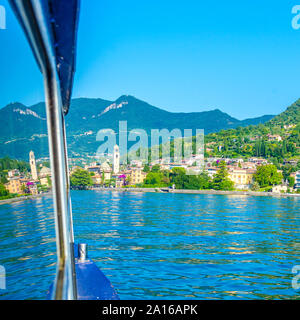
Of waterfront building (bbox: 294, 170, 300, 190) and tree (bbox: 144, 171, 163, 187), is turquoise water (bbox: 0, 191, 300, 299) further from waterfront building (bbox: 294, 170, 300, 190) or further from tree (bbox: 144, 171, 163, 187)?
waterfront building (bbox: 294, 170, 300, 190)

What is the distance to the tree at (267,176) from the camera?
36688 mm

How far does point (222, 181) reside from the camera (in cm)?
3694

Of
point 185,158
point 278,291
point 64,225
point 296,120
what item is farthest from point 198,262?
point 296,120

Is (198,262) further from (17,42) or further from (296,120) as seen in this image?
(296,120)

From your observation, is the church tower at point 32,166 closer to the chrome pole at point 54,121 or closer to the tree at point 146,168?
the chrome pole at point 54,121

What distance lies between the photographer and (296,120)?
57469 millimetres

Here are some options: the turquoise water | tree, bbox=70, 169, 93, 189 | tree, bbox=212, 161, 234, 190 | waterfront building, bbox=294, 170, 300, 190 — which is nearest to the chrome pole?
the turquoise water

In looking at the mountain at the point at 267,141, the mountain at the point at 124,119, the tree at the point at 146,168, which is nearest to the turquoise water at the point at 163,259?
the tree at the point at 146,168

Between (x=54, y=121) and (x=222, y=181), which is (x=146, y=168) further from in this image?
(x=54, y=121)

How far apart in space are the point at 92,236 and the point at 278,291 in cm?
637

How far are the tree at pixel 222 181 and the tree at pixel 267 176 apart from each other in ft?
8.95

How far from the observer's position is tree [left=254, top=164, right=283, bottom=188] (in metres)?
36.7

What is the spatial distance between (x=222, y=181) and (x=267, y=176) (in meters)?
4.25

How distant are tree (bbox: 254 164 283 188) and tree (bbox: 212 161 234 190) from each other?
8.95 ft
